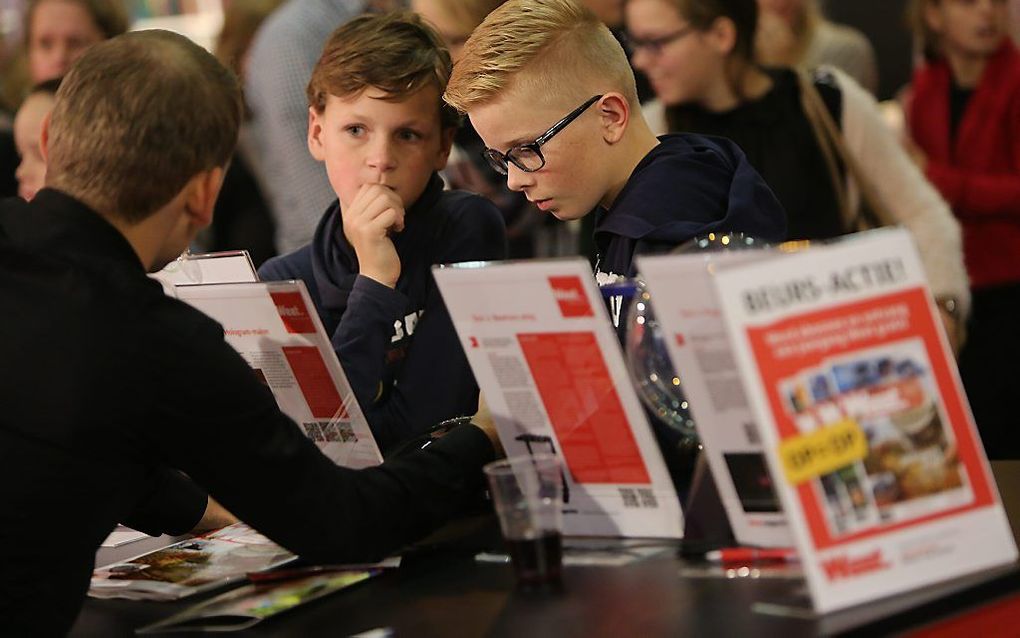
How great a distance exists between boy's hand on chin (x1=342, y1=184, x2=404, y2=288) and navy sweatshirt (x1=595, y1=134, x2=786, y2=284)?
0.35 metres


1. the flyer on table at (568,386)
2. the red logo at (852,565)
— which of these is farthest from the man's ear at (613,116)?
the red logo at (852,565)

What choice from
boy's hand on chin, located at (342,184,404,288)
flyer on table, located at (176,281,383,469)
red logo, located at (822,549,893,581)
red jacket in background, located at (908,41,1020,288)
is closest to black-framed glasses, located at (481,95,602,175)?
boy's hand on chin, located at (342,184,404,288)

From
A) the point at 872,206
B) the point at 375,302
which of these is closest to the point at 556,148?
the point at 375,302

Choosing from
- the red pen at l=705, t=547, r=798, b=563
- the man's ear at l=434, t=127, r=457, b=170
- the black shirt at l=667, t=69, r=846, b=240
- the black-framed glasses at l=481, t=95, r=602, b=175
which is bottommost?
the black shirt at l=667, t=69, r=846, b=240

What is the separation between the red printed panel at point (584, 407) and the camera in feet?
5.32

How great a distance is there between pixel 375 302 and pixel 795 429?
96 cm

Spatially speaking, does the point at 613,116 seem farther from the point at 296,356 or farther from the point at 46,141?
the point at 46,141

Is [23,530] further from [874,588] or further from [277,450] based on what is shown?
[874,588]

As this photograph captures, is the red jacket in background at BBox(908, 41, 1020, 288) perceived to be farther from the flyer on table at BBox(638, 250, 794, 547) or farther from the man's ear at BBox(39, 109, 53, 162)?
the man's ear at BBox(39, 109, 53, 162)

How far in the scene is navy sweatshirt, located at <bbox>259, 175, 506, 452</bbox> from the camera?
215 cm

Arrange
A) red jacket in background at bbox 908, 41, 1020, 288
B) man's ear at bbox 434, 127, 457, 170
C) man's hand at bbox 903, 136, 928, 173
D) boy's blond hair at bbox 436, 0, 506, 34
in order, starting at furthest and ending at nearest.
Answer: man's hand at bbox 903, 136, 928, 173 → red jacket in background at bbox 908, 41, 1020, 288 → boy's blond hair at bbox 436, 0, 506, 34 → man's ear at bbox 434, 127, 457, 170

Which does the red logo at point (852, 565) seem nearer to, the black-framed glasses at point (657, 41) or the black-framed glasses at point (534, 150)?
the black-framed glasses at point (534, 150)

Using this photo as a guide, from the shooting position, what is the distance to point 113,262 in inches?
61.2

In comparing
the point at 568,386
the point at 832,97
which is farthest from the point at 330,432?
the point at 832,97
